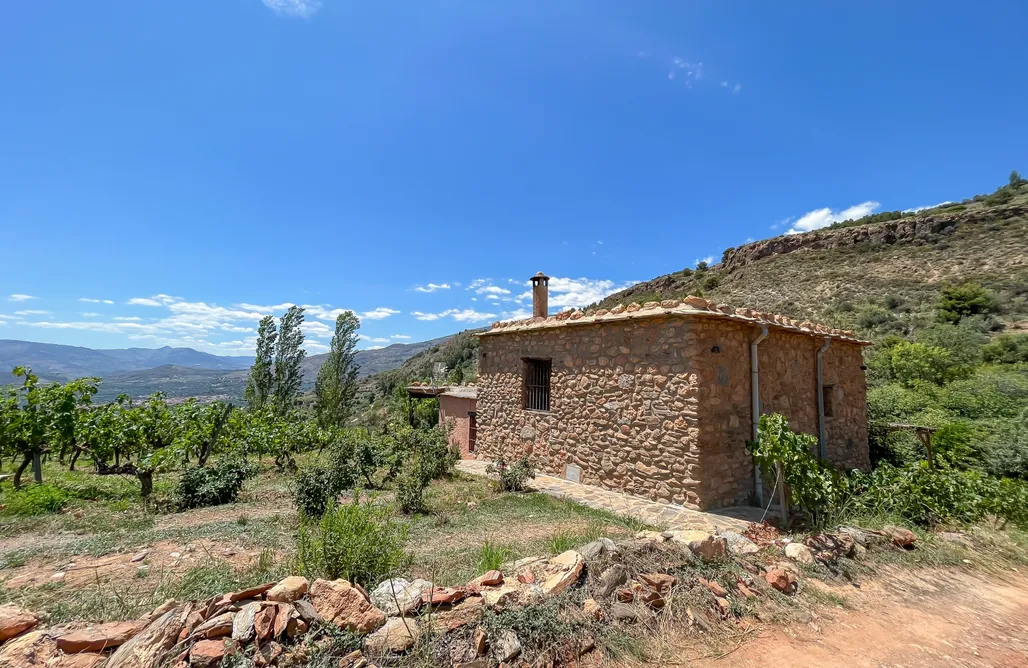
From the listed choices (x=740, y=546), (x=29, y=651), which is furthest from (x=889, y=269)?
(x=29, y=651)

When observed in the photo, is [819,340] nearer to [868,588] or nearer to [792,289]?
[868,588]

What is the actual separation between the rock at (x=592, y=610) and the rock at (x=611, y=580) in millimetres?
135

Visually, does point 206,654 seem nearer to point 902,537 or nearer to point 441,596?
point 441,596

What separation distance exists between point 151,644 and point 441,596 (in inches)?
65.0

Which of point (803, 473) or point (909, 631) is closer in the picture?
point (909, 631)

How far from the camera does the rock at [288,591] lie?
9.47ft

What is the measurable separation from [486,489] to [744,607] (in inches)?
220

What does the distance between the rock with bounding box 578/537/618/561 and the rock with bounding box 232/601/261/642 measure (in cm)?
248

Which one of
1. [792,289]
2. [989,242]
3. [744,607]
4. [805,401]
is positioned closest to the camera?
[744,607]

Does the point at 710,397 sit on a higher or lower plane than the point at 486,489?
higher

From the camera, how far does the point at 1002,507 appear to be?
5.66m

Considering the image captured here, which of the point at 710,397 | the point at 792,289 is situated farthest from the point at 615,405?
the point at 792,289

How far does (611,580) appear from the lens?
353 centimetres

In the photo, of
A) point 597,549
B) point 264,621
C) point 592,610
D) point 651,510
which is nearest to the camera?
point 264,621
